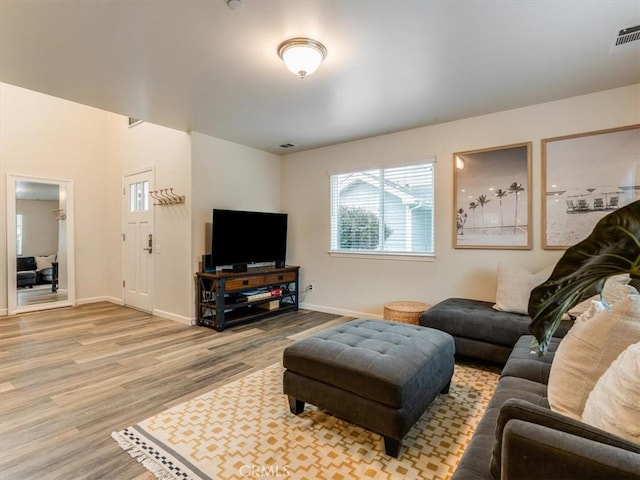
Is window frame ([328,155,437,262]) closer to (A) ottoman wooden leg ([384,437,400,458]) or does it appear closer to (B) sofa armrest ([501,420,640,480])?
(A) ottoman wooden leg ([384,437,400,458])

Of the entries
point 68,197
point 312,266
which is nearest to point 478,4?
point 312,266

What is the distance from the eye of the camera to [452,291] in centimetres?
384

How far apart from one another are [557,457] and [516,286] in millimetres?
2548

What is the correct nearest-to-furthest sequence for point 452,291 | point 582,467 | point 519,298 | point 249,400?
point 582,467 < point 249,400 < point 519,298 < point 452,291

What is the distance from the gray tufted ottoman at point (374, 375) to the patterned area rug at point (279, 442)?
0.13 meters

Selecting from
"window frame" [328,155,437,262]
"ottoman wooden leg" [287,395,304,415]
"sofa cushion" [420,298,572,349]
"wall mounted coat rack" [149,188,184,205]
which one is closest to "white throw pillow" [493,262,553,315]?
"sofa cushion" [420,298,572,349]

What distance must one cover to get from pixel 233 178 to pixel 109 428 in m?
3.44

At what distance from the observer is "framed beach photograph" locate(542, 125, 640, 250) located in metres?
2.94

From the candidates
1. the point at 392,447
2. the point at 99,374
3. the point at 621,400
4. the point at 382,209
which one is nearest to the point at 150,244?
the point at 99,374

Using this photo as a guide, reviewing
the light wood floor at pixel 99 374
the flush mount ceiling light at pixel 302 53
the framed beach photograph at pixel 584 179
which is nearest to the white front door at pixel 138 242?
the light wood floor at pixel 99 374

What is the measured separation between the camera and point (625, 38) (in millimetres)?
2234

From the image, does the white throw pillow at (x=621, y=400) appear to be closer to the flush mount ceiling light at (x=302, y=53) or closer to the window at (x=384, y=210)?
the flush mount ceiling light at (x=302, y=53)

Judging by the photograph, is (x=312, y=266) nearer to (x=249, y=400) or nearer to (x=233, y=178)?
(x=233, y=178)

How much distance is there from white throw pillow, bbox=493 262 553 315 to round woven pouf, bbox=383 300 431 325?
0.76 metres
